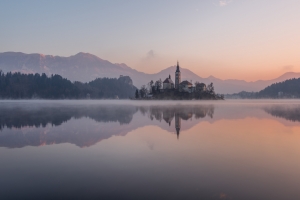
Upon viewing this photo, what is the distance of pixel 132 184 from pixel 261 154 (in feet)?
33.3

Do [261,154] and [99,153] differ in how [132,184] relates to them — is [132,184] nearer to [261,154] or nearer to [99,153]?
[99,153]

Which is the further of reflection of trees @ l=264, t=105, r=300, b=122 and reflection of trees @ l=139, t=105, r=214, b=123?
reflection of trees @ l=139, t=105, r=214, b=123

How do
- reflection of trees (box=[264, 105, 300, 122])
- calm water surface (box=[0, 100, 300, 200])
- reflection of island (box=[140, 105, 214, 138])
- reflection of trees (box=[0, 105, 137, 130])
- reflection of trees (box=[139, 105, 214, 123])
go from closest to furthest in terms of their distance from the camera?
calm water surface (box=[0, 100, 300, 200]) < reflection of trees (box=[0, 105, 137, 130]) < reflection of island (box=[140, 105, 214, 138]) < reflection of trees (box=[264, 105, 300, 122]) < reflection of trees (box=[139, 105, 214, 123])

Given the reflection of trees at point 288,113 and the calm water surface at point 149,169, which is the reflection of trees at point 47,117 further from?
the reflection of trees at point 288,113

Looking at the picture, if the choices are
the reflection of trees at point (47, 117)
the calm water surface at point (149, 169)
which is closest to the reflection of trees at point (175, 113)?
the reflection of trees at point (47, 117)

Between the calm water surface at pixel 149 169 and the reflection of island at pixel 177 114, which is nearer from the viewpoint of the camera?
the calm water surface at pixel 149 169

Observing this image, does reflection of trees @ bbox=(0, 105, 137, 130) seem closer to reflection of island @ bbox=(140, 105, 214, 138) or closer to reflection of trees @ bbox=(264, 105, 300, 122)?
reflection of island @ bbox=(140, 105, 214, 138)

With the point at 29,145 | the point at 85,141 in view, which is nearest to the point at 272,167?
the point at 85,141

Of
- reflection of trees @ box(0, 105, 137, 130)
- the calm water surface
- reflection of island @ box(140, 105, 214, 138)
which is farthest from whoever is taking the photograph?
reflection of island @ box(140, 105, 214, 138)

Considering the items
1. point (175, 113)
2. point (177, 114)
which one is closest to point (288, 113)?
point (175, 113)

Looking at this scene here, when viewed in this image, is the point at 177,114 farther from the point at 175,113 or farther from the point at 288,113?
the point at 288,113

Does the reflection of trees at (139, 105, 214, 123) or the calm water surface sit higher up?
the reflection of trees at (139, 105, 214, 123)

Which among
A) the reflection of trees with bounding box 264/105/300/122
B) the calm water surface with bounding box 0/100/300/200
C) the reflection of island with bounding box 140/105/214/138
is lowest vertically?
the calm water surface with bounding box 0/100/300/200

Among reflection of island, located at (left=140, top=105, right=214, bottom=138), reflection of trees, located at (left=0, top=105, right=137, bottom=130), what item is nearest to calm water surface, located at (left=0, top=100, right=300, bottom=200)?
reflection of island, located at (left=140, top=105, right=214, bottom=138)
